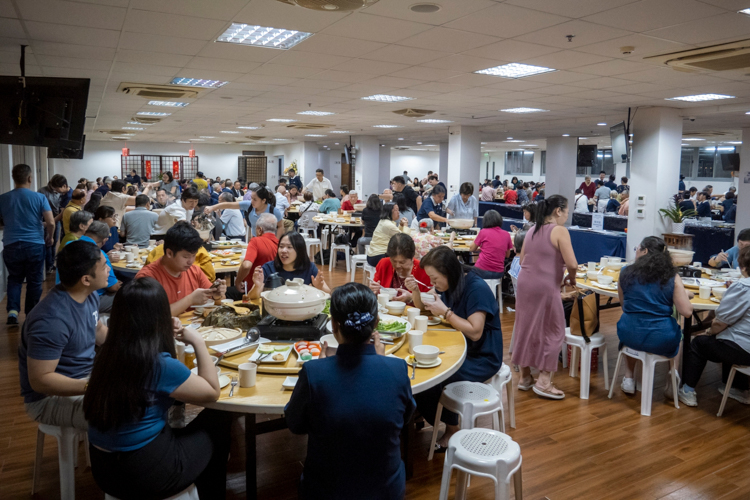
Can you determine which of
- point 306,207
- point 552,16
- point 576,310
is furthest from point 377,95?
point 576,310

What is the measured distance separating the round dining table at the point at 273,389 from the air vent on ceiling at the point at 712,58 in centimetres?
371

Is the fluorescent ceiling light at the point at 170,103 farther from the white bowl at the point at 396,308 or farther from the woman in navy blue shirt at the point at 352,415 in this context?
the woman in navy blue shirt at the point at 352,415

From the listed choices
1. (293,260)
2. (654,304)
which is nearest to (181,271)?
(293,260)

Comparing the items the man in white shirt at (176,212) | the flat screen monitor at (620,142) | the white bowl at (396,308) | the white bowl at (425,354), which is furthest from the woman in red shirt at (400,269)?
the flat screen monitor at (620,142)

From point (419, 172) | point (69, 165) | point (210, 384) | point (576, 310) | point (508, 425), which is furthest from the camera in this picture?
point (419, 172)

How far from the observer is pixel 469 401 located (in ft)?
8.88

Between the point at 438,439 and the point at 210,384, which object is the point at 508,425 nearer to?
the point at 438,439

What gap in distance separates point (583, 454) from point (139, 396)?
2.62 meters

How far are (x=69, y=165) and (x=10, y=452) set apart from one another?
2214 centimetres

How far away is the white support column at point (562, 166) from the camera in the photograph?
14867 mm

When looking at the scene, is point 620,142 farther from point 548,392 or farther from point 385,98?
point 548,392

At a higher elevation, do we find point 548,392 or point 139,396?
point 139,396

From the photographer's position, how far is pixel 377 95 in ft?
26.0

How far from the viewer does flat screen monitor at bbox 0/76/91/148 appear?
483 cm
